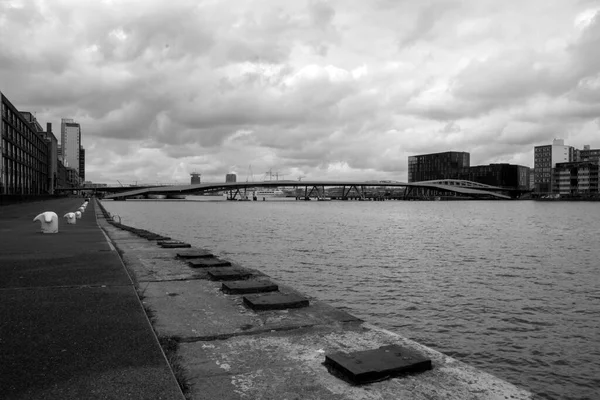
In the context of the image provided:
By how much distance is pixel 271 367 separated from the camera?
5473 millimetres

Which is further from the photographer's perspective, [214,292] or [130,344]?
[214,292]

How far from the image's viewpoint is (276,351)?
6.06 m

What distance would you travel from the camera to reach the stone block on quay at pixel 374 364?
5.07 meters

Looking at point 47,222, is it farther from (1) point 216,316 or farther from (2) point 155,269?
(1) point 216,316

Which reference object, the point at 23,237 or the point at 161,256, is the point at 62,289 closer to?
the point at 161,256

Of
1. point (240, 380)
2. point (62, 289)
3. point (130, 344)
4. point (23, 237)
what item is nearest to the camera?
point (240, 380)

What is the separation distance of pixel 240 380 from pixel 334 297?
12.1 m

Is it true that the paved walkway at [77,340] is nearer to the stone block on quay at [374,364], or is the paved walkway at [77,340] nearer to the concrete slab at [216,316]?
the concrete slab at [216,316]

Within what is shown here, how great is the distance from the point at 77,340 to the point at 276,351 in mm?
2677

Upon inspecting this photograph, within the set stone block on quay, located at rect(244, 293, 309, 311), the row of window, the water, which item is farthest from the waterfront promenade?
the row of window

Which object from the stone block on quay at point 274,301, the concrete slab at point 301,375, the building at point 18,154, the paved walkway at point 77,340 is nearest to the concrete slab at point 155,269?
the paved walkway at point 77,340

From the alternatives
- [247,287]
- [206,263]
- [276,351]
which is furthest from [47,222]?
[276,351]

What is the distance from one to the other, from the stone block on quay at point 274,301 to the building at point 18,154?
9796cm

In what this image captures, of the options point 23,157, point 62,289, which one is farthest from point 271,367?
point 23,157
